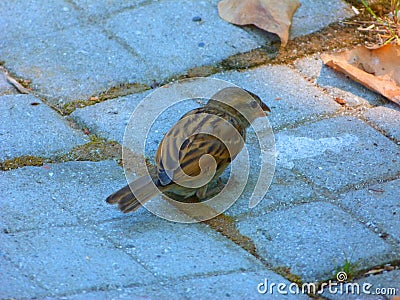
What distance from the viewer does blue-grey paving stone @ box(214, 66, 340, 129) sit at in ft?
15.2

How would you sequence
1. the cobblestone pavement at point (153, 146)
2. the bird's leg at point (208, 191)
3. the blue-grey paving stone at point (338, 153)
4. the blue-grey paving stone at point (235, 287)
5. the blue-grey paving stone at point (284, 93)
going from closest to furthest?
the blue-grey paving stone at point (235, 287)
the cobblestone pavement at point (153, 146)
the bird's leg at point (208, 191)
the blue-grey paving stone at point (338, 153)
the blue-grey paving stone at point (284, 93)

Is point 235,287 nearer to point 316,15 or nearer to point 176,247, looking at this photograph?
point 176,247

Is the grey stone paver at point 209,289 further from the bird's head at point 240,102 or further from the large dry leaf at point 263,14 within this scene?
the large dry leaf at point 263,14

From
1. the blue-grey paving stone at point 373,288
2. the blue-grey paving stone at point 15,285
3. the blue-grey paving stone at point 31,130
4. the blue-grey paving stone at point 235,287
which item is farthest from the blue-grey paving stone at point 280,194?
the blue-grey paving stone at point 15,285

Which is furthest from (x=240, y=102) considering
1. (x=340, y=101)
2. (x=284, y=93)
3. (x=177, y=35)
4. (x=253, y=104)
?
(x=177, y=35)

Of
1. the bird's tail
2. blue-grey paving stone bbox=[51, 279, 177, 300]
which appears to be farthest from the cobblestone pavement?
the bird's tail

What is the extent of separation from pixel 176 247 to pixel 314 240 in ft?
2.10

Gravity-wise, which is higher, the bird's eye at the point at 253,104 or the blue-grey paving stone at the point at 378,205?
the bird's eye at the point at 253,104

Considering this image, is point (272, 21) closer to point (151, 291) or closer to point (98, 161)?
point (98, 161)

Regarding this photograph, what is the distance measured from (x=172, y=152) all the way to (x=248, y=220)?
497 millimetres

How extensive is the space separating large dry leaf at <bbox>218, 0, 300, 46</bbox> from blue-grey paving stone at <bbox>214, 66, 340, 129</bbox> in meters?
0.33

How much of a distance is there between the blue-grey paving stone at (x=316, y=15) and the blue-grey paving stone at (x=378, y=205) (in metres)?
1.63

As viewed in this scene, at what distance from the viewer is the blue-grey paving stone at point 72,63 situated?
4809mm
